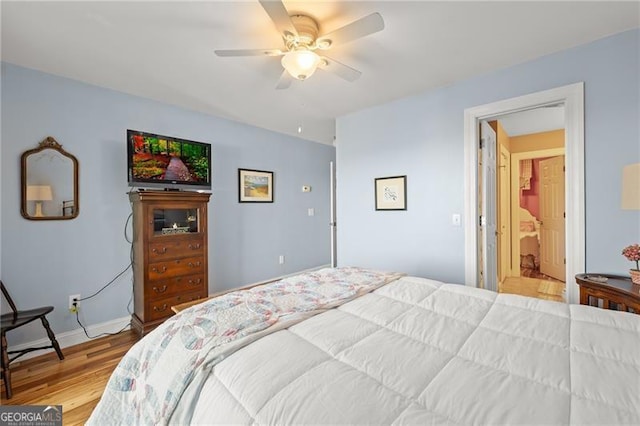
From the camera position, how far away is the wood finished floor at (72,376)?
1706 millimetres

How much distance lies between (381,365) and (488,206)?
246cm

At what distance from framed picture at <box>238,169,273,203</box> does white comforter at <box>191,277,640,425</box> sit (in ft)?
8.93

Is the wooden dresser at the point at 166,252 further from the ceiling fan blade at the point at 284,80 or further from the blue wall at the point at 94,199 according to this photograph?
the ceiling fan blade at the point at 284,80

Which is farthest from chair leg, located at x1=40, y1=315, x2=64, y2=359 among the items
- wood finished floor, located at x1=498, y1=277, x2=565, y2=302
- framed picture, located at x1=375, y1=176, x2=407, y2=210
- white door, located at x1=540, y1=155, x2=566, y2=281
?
white door, located at x1=540, y1=155, x2=566, y2=281

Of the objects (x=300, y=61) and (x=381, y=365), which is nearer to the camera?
(x=381, y=365)

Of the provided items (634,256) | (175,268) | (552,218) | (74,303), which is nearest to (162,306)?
(175,268)

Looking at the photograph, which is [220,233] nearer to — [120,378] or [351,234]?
[351,234]

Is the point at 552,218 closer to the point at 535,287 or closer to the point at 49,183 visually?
the point at 535,287

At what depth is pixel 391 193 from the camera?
2.97 m

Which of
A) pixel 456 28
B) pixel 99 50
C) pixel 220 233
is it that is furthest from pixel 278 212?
pixel 456 28

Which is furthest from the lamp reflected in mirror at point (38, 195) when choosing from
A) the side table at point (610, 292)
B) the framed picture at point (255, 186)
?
the side table at point (610, 292)

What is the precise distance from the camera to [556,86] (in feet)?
6.76

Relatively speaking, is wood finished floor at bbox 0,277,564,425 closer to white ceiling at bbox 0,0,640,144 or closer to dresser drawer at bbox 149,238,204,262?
dresser drawer at bbox 149,238,204,262

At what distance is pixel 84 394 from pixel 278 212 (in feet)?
9.02
